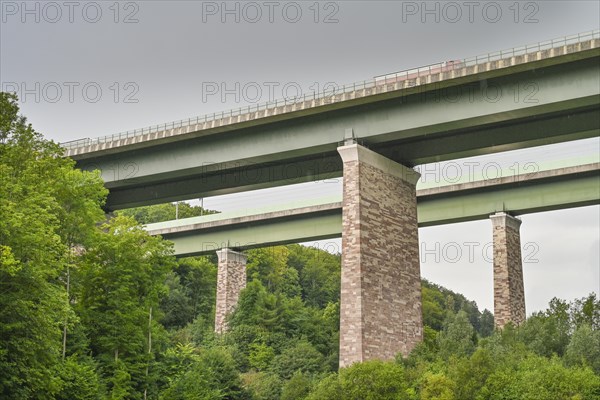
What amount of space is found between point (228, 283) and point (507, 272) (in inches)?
968

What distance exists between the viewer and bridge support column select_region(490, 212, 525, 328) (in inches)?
2105

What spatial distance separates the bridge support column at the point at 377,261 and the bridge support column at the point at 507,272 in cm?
903

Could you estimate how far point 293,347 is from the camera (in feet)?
195

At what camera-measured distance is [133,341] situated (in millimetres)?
43938

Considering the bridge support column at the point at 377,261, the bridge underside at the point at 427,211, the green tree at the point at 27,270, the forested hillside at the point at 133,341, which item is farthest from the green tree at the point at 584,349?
the green tree at the point at 27,270

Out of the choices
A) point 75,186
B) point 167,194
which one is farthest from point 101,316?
point 167,194

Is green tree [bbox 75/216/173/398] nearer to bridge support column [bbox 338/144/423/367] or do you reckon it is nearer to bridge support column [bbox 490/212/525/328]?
bridge support column [bbox 338/144/423/367]

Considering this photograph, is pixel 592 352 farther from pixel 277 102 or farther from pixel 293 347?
pixel 293 347

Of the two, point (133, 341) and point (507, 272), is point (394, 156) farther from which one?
point (133, 341)

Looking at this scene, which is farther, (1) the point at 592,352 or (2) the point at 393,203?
(2) the point at 393,203

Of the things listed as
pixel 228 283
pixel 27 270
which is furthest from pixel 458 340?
pixel 228 283

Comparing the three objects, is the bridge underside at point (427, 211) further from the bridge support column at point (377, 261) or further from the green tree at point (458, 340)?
the green tree at point (458, 340)

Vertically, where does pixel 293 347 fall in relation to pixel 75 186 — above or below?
below

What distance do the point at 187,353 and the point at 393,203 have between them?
46.6ft
